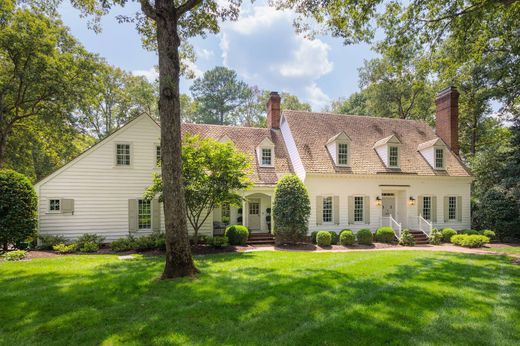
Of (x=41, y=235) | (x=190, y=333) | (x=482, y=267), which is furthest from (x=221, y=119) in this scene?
(x=190, y=333)

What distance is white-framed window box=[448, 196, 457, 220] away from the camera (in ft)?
59.9

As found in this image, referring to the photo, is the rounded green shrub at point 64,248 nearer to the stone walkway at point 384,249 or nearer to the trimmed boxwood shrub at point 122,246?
the trimmed boxwood shrub at point 122,246

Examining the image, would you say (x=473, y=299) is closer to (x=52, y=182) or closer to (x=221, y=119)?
(x=52, y=182)

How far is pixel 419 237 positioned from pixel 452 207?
162 inches

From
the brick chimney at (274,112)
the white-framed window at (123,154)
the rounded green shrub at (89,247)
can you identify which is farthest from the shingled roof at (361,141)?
the rounded green shrub at (89,247)

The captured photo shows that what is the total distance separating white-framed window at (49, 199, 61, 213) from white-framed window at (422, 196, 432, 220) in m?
20.2

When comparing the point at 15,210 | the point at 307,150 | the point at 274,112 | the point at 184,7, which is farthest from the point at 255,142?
the point at 15,210

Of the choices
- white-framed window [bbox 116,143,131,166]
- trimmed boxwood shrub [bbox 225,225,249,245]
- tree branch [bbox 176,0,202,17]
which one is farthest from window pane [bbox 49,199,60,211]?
tree branch [bbox 176,0,202,17]

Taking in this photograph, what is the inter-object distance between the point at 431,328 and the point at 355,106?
3349 centimetres

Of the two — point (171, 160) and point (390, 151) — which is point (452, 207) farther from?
point (171, 160)

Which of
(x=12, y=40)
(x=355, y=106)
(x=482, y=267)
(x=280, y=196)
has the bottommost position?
(x=482, y=267)

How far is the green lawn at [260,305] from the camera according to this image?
4.25 meters

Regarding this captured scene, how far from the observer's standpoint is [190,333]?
4.30 m

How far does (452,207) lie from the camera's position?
1838 centimetres
